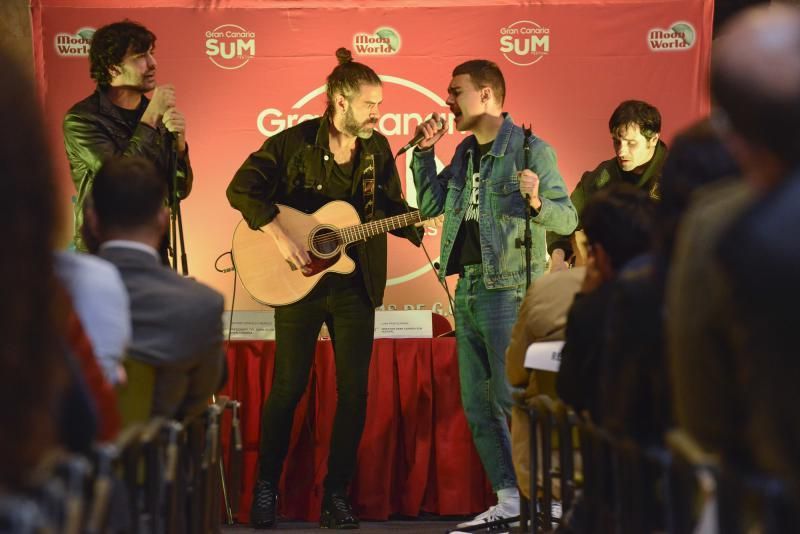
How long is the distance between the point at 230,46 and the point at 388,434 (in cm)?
260

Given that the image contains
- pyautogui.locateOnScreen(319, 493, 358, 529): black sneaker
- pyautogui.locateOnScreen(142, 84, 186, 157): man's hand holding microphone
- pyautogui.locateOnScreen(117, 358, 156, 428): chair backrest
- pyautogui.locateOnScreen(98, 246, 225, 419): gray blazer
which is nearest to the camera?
pyautogui.locateOnScreen(117, 358, 156, 428): chair backrest

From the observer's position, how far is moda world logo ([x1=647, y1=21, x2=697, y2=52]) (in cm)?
709

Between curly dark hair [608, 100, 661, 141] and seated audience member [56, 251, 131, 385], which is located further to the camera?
curly dark hair [608, 100, 661, 141]

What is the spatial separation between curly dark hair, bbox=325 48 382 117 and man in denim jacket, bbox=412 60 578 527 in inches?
18.1

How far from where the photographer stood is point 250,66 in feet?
23.4

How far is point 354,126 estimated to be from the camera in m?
6.04

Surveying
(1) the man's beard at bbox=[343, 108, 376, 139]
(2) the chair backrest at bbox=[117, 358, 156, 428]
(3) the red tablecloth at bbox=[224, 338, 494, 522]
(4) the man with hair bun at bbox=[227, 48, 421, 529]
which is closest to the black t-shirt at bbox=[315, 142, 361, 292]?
(4) the man with hair bun at bbox=[227, 48, 421, 529]

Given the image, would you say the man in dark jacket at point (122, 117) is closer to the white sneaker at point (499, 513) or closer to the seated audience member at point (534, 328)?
the seated audience member at point (534, 328)

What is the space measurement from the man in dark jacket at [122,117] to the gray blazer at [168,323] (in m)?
2.05

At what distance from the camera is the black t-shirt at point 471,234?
5.66 meters

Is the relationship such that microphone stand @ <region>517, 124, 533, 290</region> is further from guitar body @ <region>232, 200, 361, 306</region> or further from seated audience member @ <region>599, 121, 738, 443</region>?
seated audience member @ <region>599, 121, 738, 443</region>

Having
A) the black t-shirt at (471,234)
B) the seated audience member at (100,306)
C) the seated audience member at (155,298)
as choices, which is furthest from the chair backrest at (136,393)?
the black t-shirt at (471,234)

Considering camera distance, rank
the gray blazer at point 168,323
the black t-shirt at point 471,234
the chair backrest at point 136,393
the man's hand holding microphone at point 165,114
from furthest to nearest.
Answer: the black t-shirt at point 471,234 → the man's hand holding microphone at point 165,114 → the gray blazer at point 168,323 → the chair backrest at point 136,393

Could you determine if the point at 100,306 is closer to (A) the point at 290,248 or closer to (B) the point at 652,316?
(B) the point at 652,316
